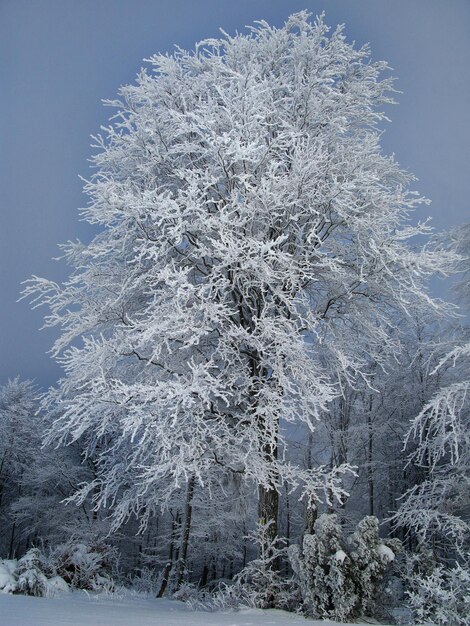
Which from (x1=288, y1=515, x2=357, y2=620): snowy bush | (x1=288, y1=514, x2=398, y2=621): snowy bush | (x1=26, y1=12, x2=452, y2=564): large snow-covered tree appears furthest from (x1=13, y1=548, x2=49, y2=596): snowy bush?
(x1=288, y1=514, x2=398, y2=621): snowy bush

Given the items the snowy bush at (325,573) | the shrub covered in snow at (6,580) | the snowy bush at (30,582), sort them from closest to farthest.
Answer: the snowy bush at (325,573)
the shrub covered in snow at (6,580)
the snowy bush at (30,582)

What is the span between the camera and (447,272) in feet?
26.1

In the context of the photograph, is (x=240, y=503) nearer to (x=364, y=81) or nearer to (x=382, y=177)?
(x=382, y=177)

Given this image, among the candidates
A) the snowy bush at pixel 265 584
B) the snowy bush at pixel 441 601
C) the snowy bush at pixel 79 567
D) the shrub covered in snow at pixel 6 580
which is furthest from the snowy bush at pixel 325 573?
the snowy bush at pixel 79 567

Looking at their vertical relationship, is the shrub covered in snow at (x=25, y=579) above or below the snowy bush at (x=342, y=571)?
below

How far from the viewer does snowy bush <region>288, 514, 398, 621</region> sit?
576cm

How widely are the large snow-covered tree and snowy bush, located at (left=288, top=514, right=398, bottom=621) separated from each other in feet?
2.15

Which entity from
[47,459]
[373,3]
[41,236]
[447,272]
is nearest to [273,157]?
[447,272]

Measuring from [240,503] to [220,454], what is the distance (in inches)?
105

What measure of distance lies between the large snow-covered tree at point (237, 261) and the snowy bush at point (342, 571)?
65 centimetres

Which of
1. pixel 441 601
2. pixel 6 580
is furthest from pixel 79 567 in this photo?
pixel 441 601

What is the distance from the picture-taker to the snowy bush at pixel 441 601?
5.85m

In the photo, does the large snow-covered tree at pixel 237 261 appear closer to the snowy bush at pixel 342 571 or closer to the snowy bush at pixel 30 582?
the snowy bush at pixel 342 571

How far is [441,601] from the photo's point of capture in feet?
20.0
